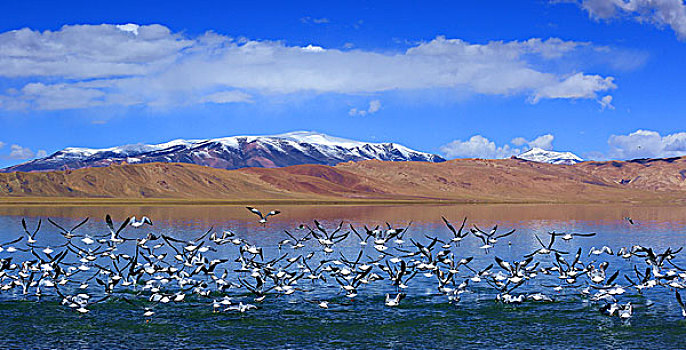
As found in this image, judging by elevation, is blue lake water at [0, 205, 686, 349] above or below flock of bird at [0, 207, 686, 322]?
below

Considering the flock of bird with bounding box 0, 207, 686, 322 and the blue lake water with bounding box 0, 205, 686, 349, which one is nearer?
the blue lake water with bounding box 0, 205, 686, 349

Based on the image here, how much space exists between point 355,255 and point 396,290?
39.2 feet

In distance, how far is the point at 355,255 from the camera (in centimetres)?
3978

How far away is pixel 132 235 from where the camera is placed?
5412cm

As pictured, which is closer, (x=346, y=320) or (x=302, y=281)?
(x=346, y=320)

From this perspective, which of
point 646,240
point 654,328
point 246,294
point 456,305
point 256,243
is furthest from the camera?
point 646,240

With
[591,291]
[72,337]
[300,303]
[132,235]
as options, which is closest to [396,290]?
[300,303]

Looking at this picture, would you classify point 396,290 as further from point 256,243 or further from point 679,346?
point 256,243

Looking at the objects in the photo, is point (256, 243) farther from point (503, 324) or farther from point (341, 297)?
point (503, 324)

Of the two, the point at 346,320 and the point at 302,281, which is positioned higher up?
the point at 302,281

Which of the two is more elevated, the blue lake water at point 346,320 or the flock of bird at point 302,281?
the flock of bird at point 302,281

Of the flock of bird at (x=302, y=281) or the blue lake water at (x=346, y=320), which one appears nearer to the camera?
the blue lake water at (x=346, y=320)

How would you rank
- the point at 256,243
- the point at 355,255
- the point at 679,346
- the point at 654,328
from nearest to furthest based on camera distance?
the point at 679,346, the point at 654,328, the point at 355,255, the point at 256,243

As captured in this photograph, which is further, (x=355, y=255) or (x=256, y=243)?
(x=256, y=243)
